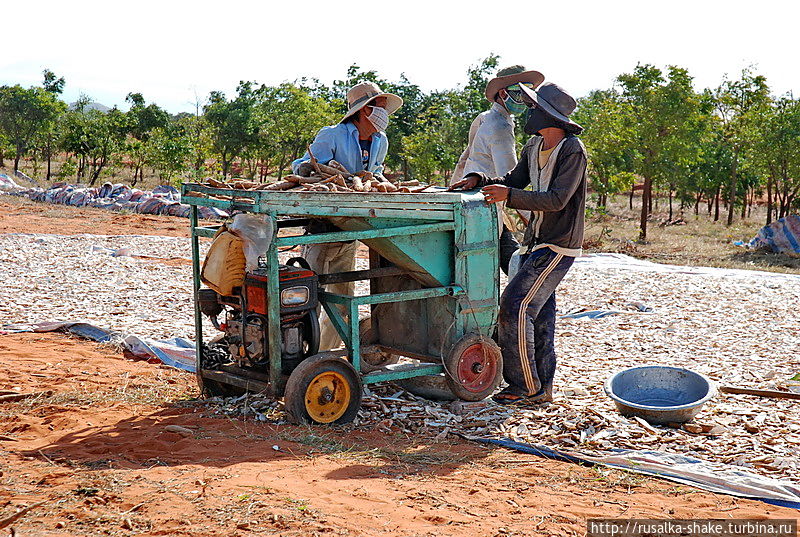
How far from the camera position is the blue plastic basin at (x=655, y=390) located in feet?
15.4

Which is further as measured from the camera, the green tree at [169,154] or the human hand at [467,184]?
the green tree at [169,154]

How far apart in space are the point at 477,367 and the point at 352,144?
182cm

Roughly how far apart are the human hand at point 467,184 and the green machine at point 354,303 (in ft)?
0.89

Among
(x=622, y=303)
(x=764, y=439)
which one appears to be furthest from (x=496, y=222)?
(x=622, y=303)

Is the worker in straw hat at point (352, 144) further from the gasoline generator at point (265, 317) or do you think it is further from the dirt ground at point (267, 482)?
the dirt ground at point (267, 482)

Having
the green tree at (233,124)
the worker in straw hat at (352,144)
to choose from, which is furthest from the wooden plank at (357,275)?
the green tree at (233,124)

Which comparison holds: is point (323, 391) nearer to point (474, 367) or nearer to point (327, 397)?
point (327, 397)

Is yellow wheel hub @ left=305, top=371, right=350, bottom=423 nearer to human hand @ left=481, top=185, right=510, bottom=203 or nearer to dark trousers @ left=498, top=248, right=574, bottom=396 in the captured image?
dark trousers @ left=498, top=248, right=574, bottom=396

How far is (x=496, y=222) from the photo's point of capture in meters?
5.29

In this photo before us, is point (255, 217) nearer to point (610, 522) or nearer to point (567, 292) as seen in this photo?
point (610, 522)

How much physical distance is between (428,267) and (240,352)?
1279mm

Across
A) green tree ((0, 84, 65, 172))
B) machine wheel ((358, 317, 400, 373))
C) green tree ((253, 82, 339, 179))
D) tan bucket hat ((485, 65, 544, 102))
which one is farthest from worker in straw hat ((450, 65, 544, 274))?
green tree ((0, 84, 65, 172))

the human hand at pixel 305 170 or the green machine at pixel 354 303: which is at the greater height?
the human hand at pixel 305 170

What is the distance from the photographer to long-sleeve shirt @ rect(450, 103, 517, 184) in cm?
598
